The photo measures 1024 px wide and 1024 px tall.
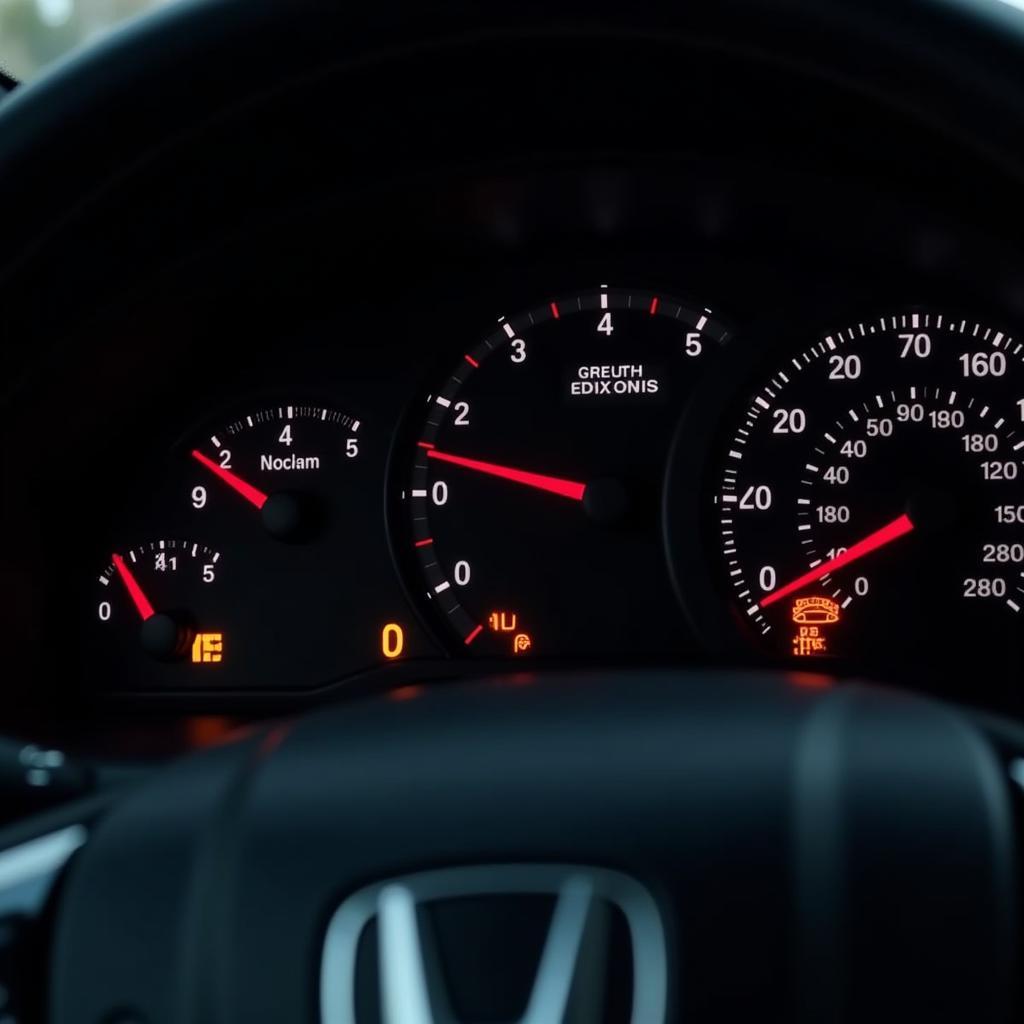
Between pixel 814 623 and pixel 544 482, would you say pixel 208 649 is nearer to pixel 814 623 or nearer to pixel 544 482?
pixel 544 482

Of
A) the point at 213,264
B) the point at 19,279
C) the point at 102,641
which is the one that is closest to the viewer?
the point at 19,279

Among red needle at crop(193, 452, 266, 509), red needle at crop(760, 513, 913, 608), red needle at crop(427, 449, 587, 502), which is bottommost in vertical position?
red needle at crop(760, 513, 913, 608)

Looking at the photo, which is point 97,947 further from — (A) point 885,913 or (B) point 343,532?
(B) point 343,532

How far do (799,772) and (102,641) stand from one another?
5.33 ft

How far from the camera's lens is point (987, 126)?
125cm

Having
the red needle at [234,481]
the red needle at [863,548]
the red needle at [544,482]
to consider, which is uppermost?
the red needle at [234,481]

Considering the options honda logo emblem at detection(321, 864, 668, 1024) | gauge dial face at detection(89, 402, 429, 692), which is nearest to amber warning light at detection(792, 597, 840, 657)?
gauge dial face at detection(89, 402, 429, 692)

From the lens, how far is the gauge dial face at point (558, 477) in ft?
7.88

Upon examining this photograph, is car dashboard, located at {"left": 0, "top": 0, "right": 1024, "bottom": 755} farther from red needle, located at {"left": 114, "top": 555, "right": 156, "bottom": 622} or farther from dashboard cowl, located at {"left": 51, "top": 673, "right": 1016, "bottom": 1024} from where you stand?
dashboard cowl, located at {"left": 51, "top": 673, "right": 1016, "bottom": 1024}

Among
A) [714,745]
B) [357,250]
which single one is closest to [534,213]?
[357,250]

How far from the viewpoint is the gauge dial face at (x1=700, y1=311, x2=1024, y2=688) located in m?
2.24

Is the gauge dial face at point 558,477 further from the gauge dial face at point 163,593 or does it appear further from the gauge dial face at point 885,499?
the gauge dial face at point 163,593

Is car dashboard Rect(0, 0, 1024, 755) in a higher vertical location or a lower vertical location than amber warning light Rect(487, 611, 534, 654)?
higher

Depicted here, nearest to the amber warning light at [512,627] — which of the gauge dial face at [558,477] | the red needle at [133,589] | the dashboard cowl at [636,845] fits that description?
the gauge dial face at [558,477]
